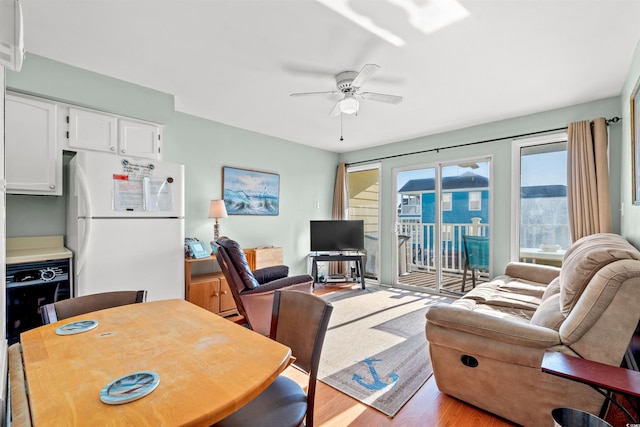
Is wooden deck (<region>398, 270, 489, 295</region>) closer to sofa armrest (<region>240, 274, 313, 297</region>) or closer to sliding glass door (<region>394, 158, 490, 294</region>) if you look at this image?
sliding glass door (<region>394, 158, 490, 294</region>)

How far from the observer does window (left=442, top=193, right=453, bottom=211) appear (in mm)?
4643

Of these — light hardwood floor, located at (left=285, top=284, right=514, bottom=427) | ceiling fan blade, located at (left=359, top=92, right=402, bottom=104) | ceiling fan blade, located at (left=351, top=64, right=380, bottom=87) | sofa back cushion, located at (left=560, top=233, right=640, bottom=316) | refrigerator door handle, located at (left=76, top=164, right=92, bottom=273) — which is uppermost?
ceiling fan blade, located at (left=351, top=64, right=380, bottom=87)

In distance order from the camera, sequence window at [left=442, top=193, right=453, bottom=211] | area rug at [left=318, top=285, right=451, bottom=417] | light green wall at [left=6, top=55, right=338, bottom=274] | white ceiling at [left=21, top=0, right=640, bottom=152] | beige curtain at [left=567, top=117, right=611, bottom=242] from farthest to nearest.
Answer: window at [left=442, top=193, right=453, bottom=211], beige curtain at [left=567, top=117, right=611, bottom=242], light green wall at [left=6, top=55, right=338, bottom=274], area rug at [left=318, top=285, right=451, bottom=417], white ceiling at [left=21, top=0, right=640, bottom=152]

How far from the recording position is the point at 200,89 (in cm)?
307

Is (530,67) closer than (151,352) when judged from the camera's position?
No

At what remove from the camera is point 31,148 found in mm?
2428

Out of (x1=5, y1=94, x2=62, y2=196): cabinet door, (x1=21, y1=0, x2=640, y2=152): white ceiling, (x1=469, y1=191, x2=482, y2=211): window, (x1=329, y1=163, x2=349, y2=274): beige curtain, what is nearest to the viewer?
(x1=21, y1=0, x2=640, y2=152): white ceiling

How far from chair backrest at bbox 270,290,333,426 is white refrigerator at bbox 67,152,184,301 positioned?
71.5 inches

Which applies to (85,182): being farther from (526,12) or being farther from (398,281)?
(398,281)

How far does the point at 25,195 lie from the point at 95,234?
845 millimetres

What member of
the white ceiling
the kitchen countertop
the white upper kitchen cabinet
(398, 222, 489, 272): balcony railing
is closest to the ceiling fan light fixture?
the white ceiling

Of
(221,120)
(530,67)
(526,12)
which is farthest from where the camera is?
(221,120)

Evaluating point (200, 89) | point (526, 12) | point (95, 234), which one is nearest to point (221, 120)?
point (200, 89)

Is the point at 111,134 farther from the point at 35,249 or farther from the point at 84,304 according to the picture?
the point at 84,304
